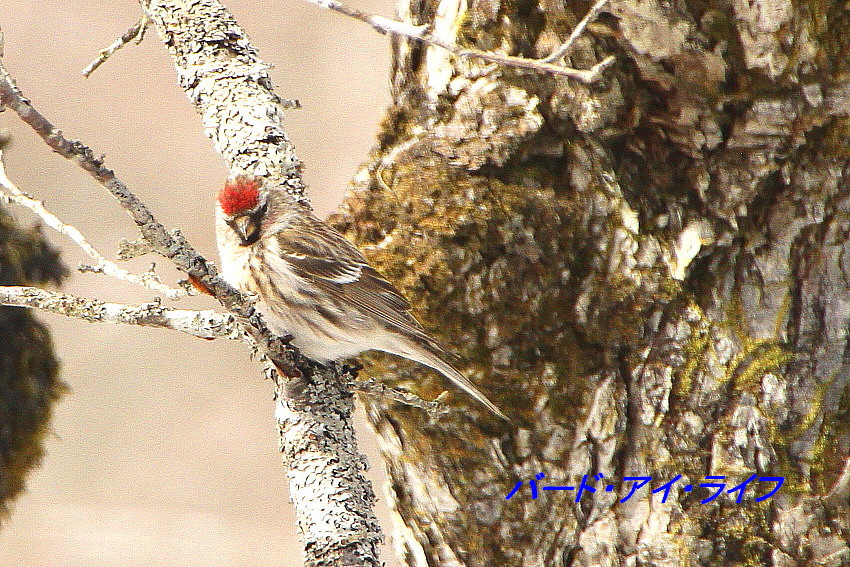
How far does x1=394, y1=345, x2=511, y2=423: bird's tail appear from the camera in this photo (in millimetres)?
1798

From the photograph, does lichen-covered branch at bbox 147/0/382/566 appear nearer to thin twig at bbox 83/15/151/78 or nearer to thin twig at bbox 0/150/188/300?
thin twig at bbox 83/15/151/78

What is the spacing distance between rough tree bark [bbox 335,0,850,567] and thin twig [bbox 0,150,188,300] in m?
0.52

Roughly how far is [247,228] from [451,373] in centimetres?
68

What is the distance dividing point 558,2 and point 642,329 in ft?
2.23

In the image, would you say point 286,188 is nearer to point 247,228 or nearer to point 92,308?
point 247,228

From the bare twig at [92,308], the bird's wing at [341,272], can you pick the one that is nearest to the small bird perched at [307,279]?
the bird's wing at [341,272]

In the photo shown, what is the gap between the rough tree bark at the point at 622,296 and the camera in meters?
1.74

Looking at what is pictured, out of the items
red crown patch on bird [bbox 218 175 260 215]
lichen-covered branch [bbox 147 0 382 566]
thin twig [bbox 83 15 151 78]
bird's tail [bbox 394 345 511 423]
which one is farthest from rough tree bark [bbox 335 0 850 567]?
thin twig [bbox 83 15 151 78]

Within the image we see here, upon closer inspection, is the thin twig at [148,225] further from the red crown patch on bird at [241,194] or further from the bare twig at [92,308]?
the red crown patch on bird at [241,194]

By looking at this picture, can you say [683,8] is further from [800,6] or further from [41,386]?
[41,386]

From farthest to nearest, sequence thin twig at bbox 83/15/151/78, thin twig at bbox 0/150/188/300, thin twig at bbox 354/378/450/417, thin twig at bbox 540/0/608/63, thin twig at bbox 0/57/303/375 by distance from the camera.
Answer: thin twig at bbox 83/15/151/78 → thin twig at bbox 354/378/450/417 → thin twig at bbox 0/150/188/300 → thin twig at bbox 540/0/608/63 → thin twig at bbox 0/57/303/375

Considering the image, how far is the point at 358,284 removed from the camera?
6.51ft

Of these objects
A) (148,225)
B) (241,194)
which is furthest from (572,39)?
(241,194)

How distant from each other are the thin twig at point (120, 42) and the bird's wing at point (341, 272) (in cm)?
64
